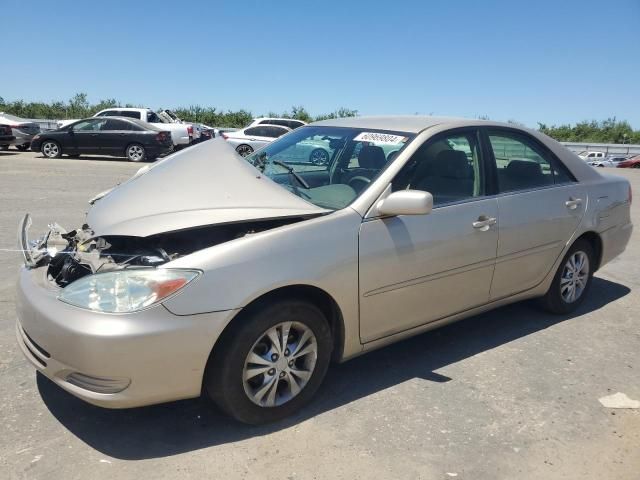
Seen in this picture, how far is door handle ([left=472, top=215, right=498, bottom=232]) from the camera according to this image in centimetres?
366

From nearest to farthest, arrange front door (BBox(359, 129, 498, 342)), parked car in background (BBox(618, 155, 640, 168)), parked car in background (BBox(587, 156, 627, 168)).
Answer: front door (BBox(359, 129, 498, 342))
parked car in background (BBox(618, 155, 640, 168))
parked car in background (BBox(587, 156, 627, 168))

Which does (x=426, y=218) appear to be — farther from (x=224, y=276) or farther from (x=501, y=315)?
(x=501, y=315)

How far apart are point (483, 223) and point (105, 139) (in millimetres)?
17088

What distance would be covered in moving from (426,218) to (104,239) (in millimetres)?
1893

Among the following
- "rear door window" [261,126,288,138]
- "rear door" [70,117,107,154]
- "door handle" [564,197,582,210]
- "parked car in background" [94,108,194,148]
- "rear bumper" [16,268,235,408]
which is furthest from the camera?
"parked car in background" [94,108,194,148]

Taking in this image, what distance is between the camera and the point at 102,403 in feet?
8.48

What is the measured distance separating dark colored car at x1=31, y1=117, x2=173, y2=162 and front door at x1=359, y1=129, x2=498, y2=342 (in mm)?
16258

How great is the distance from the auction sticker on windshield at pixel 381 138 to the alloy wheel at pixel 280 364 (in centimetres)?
140

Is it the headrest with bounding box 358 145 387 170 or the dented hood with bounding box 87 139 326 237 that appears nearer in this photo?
the dented hood with bounding box 87 139 326 237

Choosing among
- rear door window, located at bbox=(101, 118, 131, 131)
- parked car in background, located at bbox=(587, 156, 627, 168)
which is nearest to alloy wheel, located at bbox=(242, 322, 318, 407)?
rear door window, located at bbox=(101, 118, 131, 131)

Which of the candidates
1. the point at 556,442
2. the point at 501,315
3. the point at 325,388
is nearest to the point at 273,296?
the point at 325,388

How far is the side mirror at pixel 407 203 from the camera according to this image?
10.1 ft

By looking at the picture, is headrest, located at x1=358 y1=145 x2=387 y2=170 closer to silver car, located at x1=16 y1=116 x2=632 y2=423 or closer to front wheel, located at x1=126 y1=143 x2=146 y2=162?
silver car, located at x1=16 y1=116 x2=632 y2=423

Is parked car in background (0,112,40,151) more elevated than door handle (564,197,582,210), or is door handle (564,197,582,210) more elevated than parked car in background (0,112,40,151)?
parked car in background (0,112,40,151)
